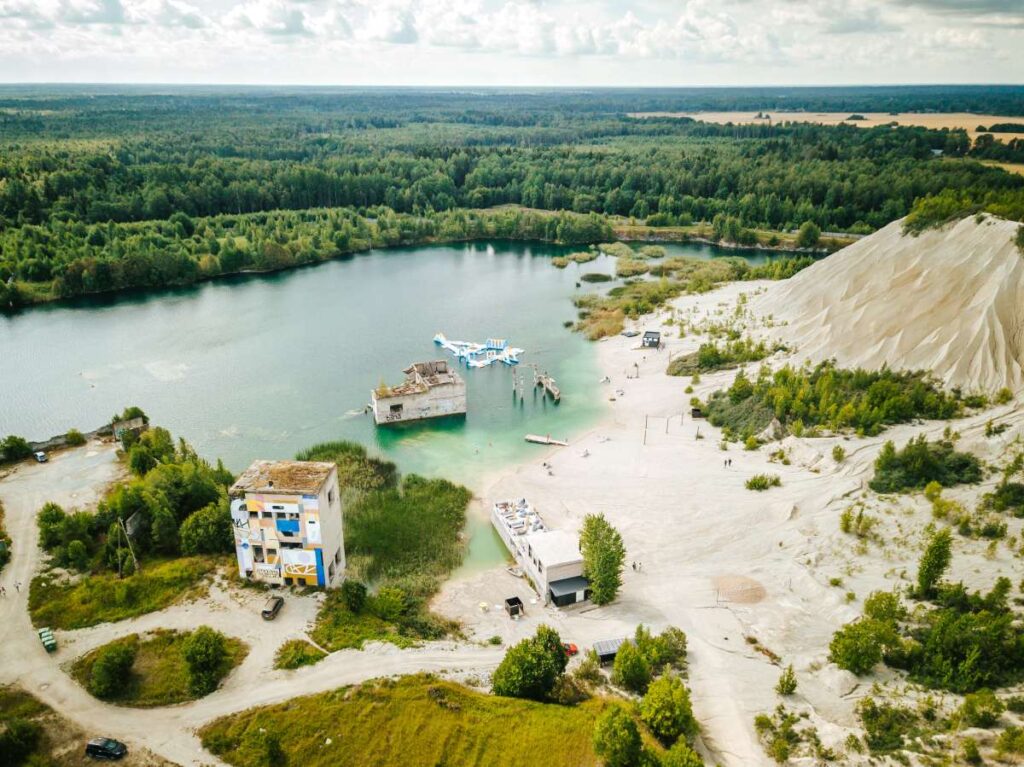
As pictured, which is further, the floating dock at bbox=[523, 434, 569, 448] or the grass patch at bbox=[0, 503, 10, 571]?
the floating dock at bbox=[523, 434, 569, 448]

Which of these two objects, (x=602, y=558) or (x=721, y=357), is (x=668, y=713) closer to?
(x=602, y=558)

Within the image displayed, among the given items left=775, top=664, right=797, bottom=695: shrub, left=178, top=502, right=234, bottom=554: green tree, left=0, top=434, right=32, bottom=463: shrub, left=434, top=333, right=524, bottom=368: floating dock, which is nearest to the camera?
left=775, top=664, right=797, bottom=695: shrub

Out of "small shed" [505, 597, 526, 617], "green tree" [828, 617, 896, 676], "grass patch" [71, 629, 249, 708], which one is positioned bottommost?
"small shed" [505, 597, 526, 617]

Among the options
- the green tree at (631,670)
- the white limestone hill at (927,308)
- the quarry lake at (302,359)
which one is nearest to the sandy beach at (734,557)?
the green tree at (631,670)

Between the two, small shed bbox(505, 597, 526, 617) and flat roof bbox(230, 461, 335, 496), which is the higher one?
flat roof bbox(230, 461, 335, 496)

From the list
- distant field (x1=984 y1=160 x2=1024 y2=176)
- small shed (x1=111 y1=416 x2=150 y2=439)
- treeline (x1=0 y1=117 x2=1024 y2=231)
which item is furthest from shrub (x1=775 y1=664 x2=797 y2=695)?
distant field (x1=984 y1=160 x2=1024 y2=176)

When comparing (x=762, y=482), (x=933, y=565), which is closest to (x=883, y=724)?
(x=933, y=565)

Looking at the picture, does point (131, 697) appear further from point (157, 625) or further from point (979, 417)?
point (979, 417)

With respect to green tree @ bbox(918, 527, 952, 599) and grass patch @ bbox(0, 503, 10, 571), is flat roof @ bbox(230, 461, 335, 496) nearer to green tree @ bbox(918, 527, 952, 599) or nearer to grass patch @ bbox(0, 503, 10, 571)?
grass patch @ bbox(0, 503, 10, 571)
